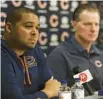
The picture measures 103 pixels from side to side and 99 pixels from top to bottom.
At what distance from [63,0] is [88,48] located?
36.9 inches

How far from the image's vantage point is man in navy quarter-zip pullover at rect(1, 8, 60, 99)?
2.04 m

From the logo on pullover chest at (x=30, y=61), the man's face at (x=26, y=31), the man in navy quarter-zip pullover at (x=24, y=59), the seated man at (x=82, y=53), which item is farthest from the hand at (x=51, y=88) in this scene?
the seated man at (x=82, y=53)

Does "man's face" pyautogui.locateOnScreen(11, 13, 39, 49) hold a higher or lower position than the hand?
higher

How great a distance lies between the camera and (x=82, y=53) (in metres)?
2.78

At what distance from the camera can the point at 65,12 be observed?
11.6 feet

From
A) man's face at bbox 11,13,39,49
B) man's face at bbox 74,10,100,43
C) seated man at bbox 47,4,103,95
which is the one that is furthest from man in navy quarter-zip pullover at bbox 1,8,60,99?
man's face at bbox 74,10,100,43

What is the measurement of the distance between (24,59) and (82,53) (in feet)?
2.59

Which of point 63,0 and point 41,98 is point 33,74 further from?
point 63,0

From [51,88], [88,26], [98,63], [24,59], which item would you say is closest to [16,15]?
[24,59]

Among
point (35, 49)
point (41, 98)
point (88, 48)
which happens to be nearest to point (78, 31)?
point (88, 48)

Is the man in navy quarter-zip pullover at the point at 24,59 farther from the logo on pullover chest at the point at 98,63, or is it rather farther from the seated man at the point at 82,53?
the logo on pullover chest at the point at 98,63

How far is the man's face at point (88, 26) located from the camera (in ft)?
8.79

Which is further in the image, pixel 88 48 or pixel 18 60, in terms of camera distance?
pixel 88 48

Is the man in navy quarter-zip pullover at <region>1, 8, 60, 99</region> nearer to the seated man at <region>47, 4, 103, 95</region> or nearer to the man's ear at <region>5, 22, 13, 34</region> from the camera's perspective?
the man's ear at <region>5, 22, 13, 34</region>
